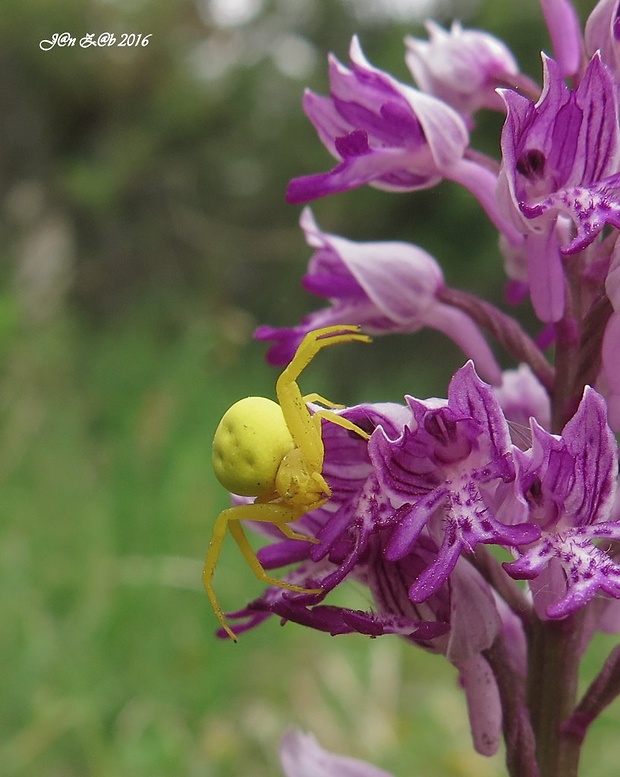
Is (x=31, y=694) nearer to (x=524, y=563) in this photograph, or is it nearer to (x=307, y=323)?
(x=307, y=323)

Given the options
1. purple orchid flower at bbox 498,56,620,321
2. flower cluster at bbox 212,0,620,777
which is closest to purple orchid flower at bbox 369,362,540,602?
flower cluster at bbox 212,0,620,777

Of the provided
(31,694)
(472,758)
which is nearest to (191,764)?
(31,694)

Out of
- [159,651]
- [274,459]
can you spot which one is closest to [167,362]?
[159,651]

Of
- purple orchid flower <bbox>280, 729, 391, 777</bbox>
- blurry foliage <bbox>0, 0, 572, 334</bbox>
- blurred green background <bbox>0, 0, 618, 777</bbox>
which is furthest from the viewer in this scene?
blurry foliage <bbox>0, 0, 572, 334</bbox>

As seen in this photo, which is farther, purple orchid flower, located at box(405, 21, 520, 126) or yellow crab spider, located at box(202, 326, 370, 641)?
purple orchid flower, located at box(405, 21, 520, 126)

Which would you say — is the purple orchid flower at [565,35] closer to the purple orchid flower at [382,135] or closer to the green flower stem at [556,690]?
the purple orchid flower at [382,135]

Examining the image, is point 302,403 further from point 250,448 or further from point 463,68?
point 463,68

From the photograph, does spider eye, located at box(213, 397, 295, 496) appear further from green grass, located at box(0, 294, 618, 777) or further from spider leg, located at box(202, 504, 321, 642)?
green grass, located at box(0, 294, 618, 777)
